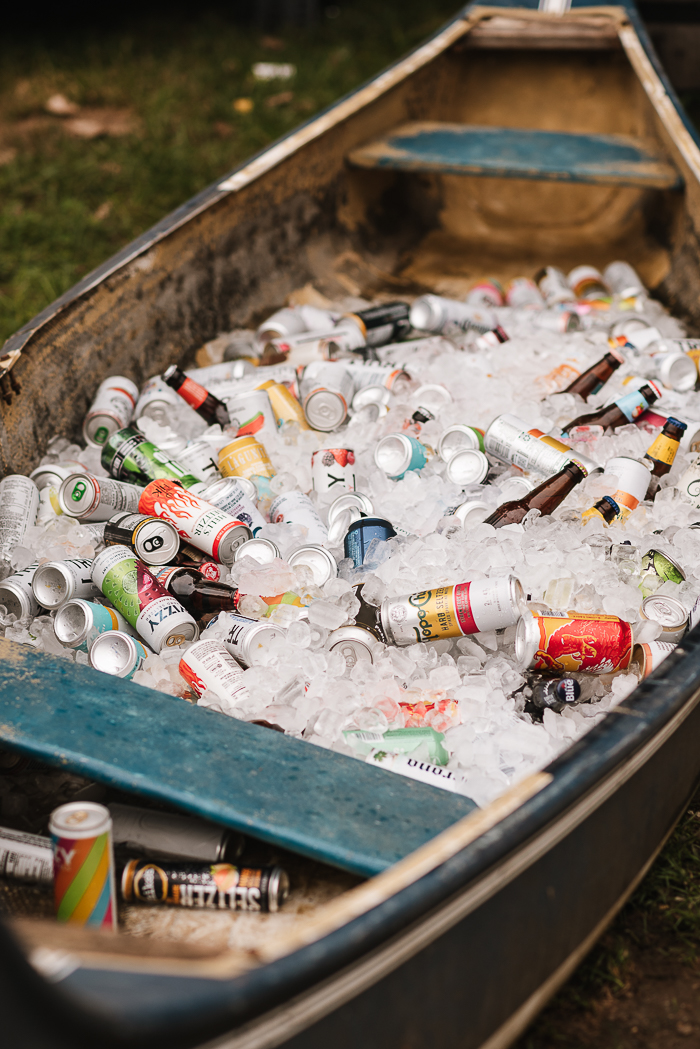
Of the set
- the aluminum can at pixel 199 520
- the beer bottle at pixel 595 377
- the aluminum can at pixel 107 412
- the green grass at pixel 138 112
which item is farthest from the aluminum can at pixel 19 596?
the green grass at pixel 138 112

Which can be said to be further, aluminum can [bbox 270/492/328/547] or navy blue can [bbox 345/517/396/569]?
aluminum can [bbox 270/492/328/547]

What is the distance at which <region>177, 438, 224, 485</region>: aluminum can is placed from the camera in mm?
2643

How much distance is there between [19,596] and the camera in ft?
6.98

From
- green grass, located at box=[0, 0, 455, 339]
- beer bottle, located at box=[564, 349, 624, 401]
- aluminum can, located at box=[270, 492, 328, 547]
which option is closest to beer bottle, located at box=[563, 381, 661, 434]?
beer bottle, located at box=[564, 349, 624, 401]

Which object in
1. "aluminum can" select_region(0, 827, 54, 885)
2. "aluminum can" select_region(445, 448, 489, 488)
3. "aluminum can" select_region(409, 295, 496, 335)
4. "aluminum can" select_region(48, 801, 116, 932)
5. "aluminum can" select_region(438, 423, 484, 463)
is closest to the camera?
"aluminum can" select_region(48, 801, 116, 932)

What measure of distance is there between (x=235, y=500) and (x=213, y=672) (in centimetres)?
66

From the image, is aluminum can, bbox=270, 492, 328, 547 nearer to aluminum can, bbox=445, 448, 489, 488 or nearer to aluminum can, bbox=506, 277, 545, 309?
aluminum can, bbox=445, 448, 489, 488

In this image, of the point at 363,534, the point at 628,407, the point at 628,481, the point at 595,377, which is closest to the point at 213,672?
the point at 363,534

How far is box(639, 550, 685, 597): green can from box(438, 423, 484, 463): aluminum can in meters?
0.70

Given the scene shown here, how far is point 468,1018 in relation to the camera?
4.21 feet

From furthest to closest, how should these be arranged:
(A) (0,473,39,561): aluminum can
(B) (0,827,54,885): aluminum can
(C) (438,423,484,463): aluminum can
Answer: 1. (C) (438,423,484,463): aluminum can
2. (A) (0,473,39,561): aluminum can
3. (B) (0,827,54,885): aluminum can

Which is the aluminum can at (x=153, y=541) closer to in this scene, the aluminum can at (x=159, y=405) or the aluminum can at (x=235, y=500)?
the aluminum can at (x=235, y=500)

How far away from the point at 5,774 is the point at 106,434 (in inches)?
52.1

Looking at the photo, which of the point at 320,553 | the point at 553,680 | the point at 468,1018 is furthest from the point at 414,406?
the point at 468,1018
